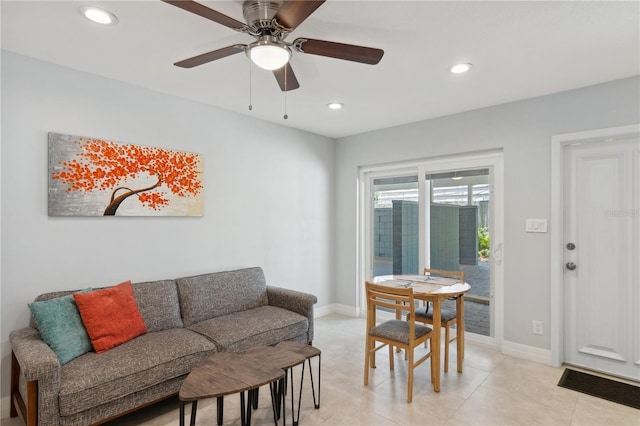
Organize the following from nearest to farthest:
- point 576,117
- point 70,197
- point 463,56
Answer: point 463,56
point 70,197
point 576,117

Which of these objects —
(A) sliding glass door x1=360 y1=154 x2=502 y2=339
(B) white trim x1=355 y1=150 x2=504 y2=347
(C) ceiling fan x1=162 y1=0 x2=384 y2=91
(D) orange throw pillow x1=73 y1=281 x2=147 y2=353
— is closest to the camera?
(C) ceiling fan x1=162 y1=0 x2=384 y2=91

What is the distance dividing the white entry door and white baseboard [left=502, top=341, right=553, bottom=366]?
19 centimetres

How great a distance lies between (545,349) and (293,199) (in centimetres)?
308

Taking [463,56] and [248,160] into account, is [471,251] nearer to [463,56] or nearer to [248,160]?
[463,56]

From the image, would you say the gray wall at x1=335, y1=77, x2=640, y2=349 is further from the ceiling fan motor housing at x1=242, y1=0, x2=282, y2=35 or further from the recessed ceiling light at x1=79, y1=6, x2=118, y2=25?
the recessed ceiling light at x1=79, y1=6, x2=118, y2=25

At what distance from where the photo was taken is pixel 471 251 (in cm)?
385

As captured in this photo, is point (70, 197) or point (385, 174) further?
point (385, 174)

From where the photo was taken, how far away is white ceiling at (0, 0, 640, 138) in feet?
6.33

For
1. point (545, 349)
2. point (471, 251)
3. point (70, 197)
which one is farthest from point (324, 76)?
point (545, 349)

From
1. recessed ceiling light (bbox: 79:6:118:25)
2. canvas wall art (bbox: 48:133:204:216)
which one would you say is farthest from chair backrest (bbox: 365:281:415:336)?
recessed ceiling light (bbox: 79:6:118:25)

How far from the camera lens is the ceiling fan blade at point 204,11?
57.1 inches

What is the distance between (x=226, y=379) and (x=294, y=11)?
1875mm

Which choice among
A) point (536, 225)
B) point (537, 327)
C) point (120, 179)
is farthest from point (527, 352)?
point (120, 179)

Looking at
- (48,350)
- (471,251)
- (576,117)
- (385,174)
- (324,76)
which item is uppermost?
(324,76)
